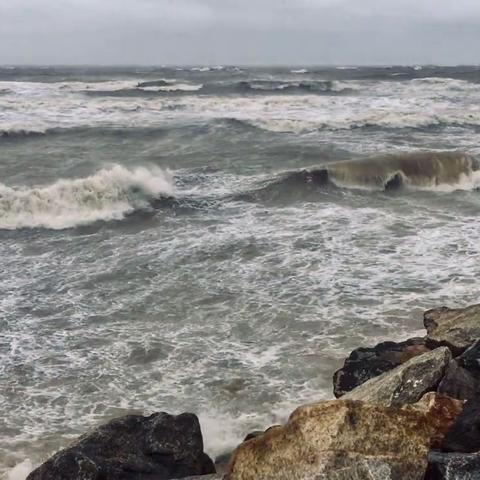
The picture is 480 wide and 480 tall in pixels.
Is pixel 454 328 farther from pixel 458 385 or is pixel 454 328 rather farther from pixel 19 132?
pixel 19 132

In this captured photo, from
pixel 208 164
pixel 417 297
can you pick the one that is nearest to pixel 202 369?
pixel 417 297

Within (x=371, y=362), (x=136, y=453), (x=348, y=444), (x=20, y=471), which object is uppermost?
(x=348, y=444)

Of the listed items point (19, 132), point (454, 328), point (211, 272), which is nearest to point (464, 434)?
point (454, 328)

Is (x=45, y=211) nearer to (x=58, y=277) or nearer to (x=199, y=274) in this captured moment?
(x=58, y=277)

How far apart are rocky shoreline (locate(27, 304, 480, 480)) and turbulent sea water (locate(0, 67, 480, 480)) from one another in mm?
946

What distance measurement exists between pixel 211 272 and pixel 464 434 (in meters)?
7.28

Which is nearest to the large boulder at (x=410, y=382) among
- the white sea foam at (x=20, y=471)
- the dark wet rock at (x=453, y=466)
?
the dark wet rock at (x=453, y=466)

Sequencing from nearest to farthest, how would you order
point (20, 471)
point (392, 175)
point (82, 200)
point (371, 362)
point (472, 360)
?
point (20, 471) < point (472, 360) < point (371, 362) < point (82, 200) < point (392, 175)

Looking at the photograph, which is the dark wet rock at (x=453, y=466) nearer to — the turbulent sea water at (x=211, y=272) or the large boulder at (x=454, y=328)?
the turbulent sea water at (x=211, y=272)

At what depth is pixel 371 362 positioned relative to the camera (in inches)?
286

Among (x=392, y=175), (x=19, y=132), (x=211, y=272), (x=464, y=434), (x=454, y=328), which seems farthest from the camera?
(x=19, y=132)

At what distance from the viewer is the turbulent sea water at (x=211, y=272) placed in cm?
754

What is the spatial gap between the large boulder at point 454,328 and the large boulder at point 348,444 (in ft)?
7.40

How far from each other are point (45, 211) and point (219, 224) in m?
4.72
